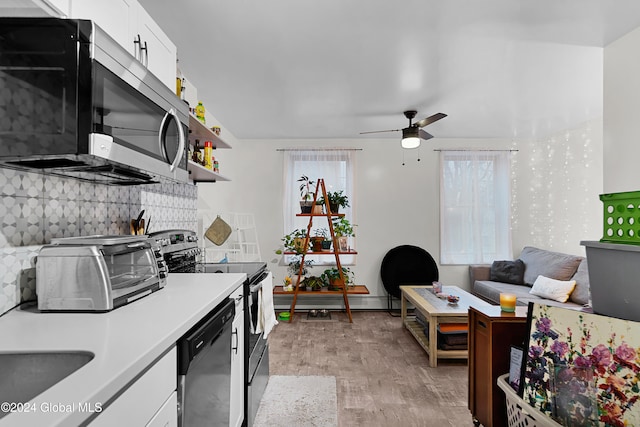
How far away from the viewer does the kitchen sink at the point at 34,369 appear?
2.96ft

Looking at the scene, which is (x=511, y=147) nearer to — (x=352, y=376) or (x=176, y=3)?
(x=352, y=376)

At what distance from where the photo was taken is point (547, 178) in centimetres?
497

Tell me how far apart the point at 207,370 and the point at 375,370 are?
6.61ft

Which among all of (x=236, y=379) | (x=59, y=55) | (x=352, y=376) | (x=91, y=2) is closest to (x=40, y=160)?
(x=59, y=55)

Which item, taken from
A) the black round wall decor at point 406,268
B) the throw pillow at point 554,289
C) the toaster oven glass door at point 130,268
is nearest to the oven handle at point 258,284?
the toaster oven glass door at point 130,268

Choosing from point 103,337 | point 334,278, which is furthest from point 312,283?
point 103,337

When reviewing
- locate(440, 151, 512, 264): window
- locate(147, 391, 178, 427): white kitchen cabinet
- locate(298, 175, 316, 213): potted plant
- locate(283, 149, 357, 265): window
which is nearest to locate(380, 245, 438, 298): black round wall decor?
locate(440, 151, 512, 264): window

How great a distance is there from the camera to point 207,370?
54.1 inches

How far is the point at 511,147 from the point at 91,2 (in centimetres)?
535

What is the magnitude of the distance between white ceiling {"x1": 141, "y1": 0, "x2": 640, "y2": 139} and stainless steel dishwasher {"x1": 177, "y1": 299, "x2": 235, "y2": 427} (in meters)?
1.68

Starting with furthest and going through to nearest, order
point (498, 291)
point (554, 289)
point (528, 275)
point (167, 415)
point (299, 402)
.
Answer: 1. point (528, 275)
2. point (498, 291)
3. point (554, 289)
4. point (299, 402)
5. point (167, 415)

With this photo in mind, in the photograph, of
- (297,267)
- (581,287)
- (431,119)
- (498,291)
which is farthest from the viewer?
(297,267)

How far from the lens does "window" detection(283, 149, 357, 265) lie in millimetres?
5106

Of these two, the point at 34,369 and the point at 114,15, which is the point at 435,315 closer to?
the point at 34,369
